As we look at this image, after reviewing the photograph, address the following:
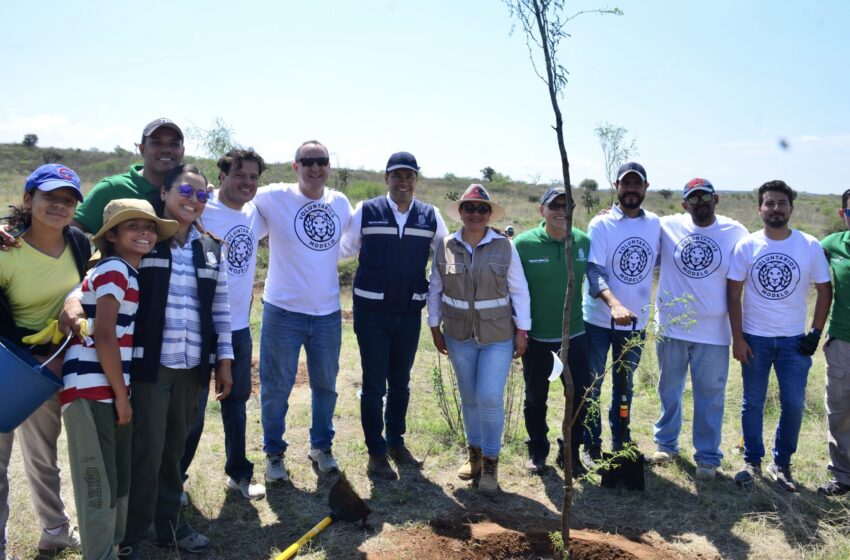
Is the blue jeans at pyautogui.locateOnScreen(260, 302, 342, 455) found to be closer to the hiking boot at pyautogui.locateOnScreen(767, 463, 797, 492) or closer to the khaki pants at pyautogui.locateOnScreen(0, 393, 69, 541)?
the khaki pants at pyautogui.locateOnScreen(0, 393, 69, 541)

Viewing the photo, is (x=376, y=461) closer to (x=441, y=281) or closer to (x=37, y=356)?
(x=441, y=281)

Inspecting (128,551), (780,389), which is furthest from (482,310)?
(128,551)

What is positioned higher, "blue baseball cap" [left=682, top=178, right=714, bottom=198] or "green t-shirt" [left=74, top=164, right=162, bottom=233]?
"blue baseball cap" [left=682, top=178, right=714, bottom=198]

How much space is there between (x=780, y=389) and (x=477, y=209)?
273 cm

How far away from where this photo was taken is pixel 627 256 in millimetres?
4793

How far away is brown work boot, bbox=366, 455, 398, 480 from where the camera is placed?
481cm

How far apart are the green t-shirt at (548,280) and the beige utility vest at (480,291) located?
9.8 inches

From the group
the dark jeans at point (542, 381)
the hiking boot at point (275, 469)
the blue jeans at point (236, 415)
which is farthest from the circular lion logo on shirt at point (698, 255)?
the hiking boot at point (275, 469)

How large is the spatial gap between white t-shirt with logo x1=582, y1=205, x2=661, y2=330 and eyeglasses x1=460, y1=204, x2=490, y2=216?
0.92 metres

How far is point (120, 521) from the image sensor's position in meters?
3.25

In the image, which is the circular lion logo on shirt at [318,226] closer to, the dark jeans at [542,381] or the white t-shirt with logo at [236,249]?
the white t-shirt with logo at [236,249]

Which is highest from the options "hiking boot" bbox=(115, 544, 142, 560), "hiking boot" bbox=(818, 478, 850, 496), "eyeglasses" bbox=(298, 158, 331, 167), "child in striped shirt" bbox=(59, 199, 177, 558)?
"eyeglasses" bbox=(298, 158, 331, 167)

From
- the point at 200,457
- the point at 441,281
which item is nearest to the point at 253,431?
the point at 200,457

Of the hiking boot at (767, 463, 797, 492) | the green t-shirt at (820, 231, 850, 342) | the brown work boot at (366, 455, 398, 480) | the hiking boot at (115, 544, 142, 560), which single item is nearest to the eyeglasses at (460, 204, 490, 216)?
the brown work boot at (366, 455, 398, 480)
